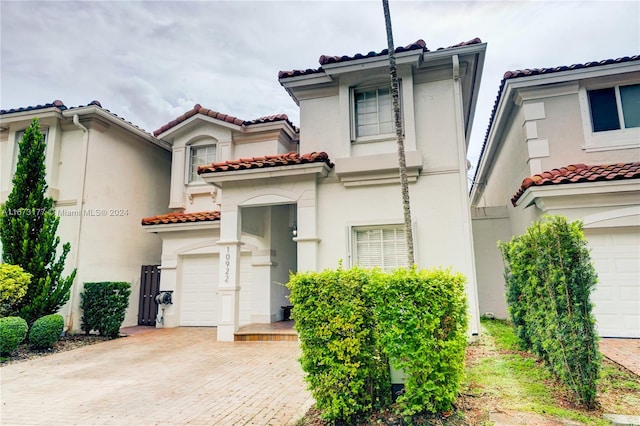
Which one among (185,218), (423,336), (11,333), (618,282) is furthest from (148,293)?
(618,282)

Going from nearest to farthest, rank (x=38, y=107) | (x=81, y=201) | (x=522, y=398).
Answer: (x=522, y=398)
(x=81, y=201)
(x=38, y=107)

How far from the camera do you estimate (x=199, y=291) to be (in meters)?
12.5

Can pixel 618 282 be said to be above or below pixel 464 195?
below

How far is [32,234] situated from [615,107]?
15927 millimetres

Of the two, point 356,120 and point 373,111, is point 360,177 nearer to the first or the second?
point 356,120

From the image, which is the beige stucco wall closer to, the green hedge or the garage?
the green hedge

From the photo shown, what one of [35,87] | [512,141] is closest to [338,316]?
[512,141]

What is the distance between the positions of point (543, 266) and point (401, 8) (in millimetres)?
6164

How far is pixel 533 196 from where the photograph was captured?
8.46 m

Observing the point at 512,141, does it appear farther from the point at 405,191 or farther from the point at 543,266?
the point at 543,266

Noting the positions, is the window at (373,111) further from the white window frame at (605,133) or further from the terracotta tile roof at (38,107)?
the terracotta tile roof at (38,107)

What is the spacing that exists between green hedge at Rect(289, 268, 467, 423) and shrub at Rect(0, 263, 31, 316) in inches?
333

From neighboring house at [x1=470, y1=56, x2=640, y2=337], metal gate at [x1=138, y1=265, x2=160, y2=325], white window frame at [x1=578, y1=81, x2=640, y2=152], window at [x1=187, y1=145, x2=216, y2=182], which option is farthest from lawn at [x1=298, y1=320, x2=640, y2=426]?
window at [x1=187, y1=145, x2=216, y2=182]

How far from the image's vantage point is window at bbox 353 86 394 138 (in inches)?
385
